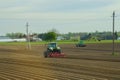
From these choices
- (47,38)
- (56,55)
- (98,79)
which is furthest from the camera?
(47,38)

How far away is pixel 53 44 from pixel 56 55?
1817 millimetres

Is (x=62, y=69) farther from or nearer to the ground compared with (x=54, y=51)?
nearer to the ground

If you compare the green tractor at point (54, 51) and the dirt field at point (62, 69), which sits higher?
the green tractor at point (54, 51)

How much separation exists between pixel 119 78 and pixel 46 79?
441 cm

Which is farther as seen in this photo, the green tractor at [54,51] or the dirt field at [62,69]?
the green tractor at [54,51]

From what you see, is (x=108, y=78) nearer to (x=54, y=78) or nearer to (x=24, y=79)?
(x=54, y=78)

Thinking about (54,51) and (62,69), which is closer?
(62,69)

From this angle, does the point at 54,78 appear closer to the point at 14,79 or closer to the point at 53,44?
the point at 14,79

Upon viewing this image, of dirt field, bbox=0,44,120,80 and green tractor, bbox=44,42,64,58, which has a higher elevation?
green tractor, bbox=44,42,64,58

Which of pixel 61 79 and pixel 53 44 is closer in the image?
pixel 61 79

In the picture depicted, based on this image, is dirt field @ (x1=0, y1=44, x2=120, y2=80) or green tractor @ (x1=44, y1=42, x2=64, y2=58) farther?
green tractor @ (x1=44, y1=42, x2=64, y2=58)

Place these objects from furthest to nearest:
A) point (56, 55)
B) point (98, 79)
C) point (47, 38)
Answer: point (47, 38), point (56, 55), point (98, 79)

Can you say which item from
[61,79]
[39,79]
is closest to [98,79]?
[61,79]

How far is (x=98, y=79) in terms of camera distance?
21.4m
